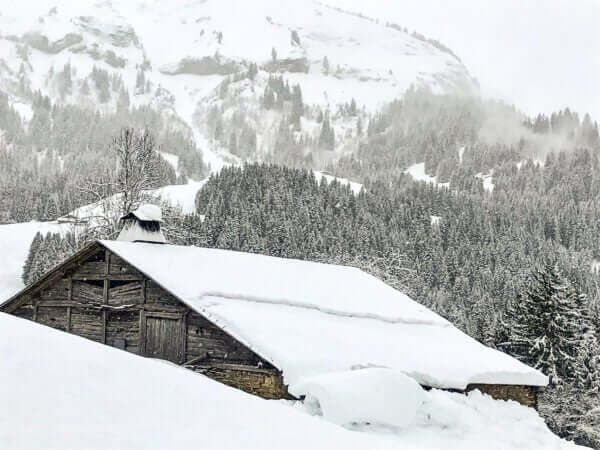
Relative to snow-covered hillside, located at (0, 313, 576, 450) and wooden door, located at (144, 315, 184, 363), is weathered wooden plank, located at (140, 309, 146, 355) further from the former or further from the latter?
snow-covered hillside, located at (0, 313, 576, 450)

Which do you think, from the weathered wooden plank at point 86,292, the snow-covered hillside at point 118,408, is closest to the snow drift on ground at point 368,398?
the snow-covered hillside at point 118,408

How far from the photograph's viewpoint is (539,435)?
17.4 m

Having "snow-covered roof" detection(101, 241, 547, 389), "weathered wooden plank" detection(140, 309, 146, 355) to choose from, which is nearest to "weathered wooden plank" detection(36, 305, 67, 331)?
"snow-covered roof" detection(101, 241, 547, 389)

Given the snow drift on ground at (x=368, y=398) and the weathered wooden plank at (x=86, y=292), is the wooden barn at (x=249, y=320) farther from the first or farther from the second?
the snow drift on ground at (x=368, y=398)

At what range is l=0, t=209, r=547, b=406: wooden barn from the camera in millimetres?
18422

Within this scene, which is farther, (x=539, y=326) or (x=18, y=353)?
(x=539, y=326)

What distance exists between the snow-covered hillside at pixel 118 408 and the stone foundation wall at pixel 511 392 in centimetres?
1603

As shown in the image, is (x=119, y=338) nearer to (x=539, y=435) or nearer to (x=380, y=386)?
(x=380, y=386)

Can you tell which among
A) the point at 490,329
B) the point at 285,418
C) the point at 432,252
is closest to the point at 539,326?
the point at 490,329

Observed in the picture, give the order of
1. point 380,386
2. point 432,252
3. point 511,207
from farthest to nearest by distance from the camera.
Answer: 1. point 511,207
2. point 432,252
3. point 380,386

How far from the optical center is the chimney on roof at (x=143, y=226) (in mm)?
24203

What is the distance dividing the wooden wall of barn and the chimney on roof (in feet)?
→ 5.80

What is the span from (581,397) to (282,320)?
2364 centimetres

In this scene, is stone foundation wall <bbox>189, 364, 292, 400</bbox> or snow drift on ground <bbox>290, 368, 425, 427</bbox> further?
stone foundation wall <bbox>189, 364, 292, 400</bbox>
